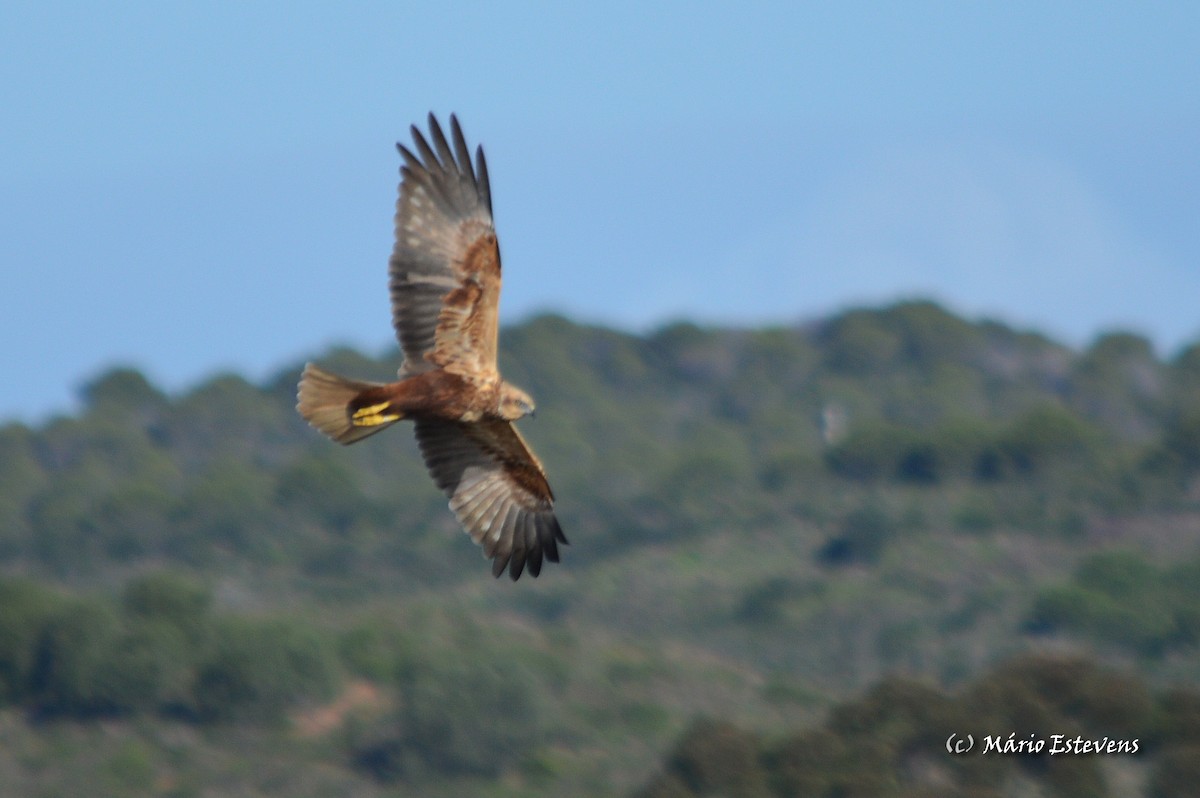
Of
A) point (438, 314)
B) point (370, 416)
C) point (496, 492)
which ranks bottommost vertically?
point (496, 492)

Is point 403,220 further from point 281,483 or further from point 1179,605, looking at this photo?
point 281,483

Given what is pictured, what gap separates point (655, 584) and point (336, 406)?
33.7m

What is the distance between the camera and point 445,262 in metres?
11.8

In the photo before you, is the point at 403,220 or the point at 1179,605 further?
the point at 1179,605

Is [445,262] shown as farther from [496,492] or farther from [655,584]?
[655,584]

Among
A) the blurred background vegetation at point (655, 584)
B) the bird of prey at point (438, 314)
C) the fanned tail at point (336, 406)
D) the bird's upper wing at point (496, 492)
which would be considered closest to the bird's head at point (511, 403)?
the bird of prey at point (438, 314)

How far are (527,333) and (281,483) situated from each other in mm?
17247

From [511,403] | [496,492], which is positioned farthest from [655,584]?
[511,403]

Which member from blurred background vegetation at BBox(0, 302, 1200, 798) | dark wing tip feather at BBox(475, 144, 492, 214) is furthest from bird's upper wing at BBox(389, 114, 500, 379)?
blurred background vegetation at BBox(0, 302, 1200, 798)

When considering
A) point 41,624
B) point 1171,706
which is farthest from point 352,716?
point 1171,706

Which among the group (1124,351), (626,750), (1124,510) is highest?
(1124,351)

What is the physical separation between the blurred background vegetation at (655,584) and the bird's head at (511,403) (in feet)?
31.7

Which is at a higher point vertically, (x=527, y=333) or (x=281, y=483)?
(x=527, y=333)

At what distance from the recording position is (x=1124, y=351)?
67.5 meters
